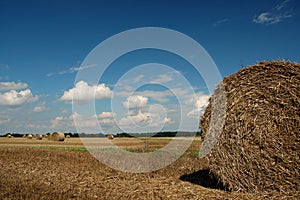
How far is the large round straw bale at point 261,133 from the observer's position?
6.33 meters

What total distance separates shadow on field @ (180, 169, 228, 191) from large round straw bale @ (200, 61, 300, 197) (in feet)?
1.43

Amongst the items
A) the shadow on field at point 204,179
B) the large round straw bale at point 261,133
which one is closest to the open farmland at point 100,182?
the shadow on field at point 204,179

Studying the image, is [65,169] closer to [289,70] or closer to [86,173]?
[86,173]

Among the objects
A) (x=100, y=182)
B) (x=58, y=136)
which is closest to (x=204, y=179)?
(x=100, y=182)

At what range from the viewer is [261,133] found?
21.6 ft

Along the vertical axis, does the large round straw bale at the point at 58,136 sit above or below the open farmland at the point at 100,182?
above

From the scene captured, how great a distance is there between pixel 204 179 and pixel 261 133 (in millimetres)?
2426

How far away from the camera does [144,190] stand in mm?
6918

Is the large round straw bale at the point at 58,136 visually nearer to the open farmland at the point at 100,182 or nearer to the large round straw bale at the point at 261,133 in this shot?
the open farmland at the point at 100,182

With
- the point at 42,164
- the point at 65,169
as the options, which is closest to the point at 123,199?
the point at 65,169

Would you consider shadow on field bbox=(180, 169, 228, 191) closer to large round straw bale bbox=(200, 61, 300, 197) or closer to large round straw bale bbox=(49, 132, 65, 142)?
large round straw bale bbox=(200, 61, 300, 197)

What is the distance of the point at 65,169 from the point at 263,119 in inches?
239

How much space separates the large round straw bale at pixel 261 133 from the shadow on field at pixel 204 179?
1.43ft

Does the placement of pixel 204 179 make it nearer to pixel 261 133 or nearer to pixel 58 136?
pixel 261 133
